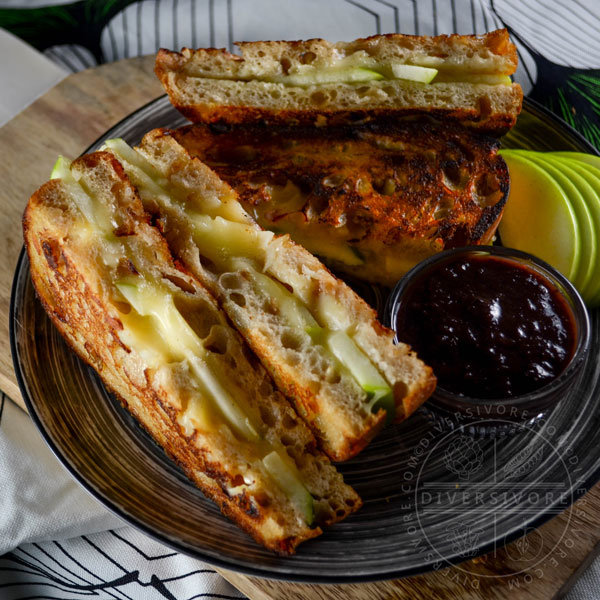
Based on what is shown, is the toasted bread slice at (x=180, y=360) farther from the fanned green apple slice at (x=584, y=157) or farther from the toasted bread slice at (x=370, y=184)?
the fanned green apple slice at (x=584, y=157)

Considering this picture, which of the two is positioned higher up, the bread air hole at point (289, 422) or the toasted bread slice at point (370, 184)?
the toasted bread slice at point (370, 184)

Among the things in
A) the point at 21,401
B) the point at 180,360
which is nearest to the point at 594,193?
the point at 180,360

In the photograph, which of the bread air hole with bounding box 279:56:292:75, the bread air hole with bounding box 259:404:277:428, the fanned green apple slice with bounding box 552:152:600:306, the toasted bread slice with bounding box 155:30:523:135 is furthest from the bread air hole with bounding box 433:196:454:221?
the bread air hole with bounding box 259:404:277:428

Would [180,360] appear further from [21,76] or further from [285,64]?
[21,76]

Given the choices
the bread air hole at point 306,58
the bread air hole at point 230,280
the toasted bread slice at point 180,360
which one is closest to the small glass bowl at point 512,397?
the toasted bread slice at point 180,360

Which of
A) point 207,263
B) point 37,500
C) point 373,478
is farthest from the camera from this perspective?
point 37,500

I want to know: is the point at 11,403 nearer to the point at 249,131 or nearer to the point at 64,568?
the point at 64,568
